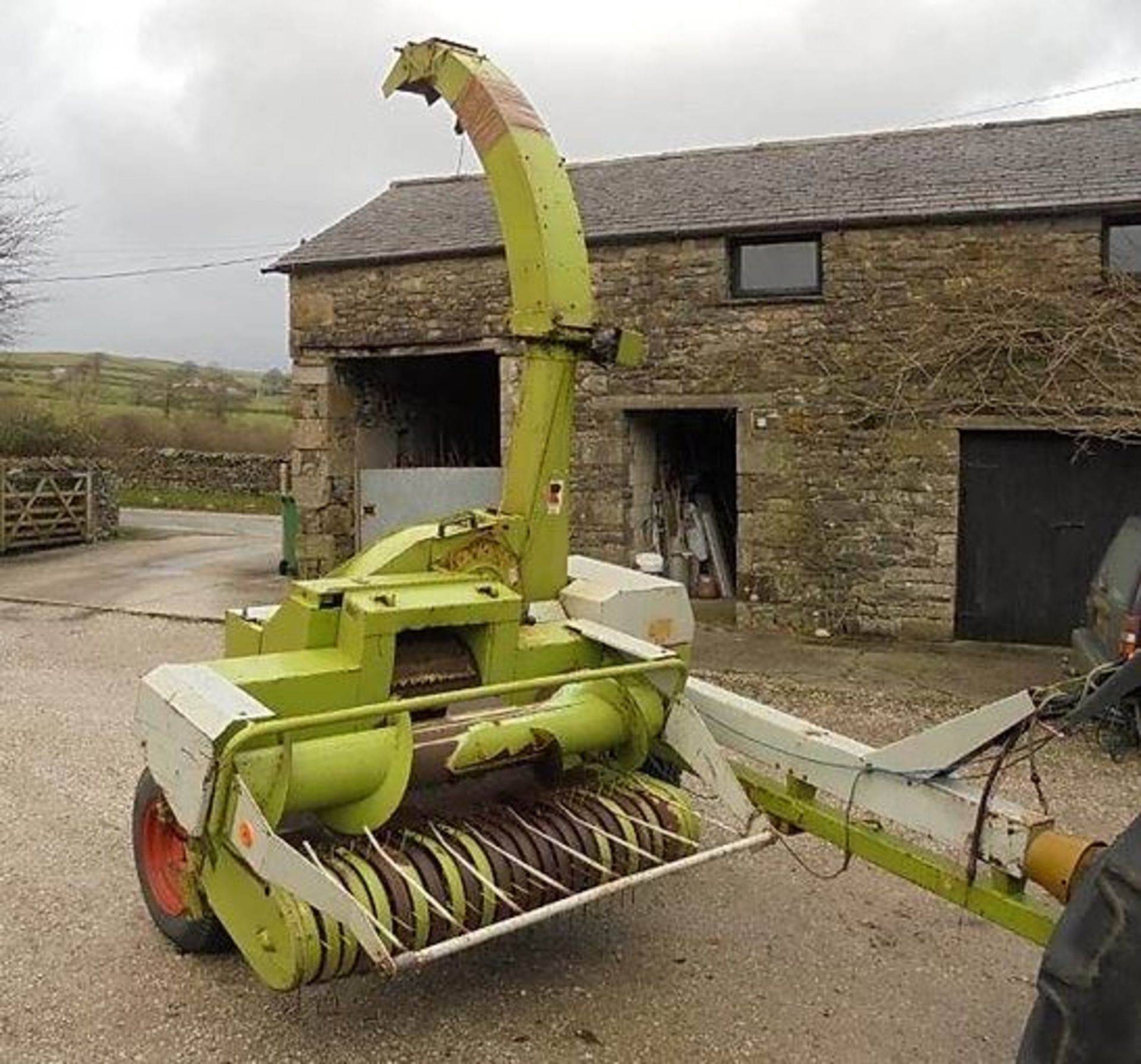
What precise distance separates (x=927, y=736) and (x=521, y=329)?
7.59 feet

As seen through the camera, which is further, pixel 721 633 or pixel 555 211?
pixel 721 633

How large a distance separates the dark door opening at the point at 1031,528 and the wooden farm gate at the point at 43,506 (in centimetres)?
1392

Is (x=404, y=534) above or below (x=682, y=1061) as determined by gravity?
above

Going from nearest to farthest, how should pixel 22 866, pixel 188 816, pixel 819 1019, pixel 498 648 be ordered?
pixel 188 816
pixel 819 1019
pixel 498 648
pixel 22 866

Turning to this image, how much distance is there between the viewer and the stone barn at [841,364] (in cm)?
992

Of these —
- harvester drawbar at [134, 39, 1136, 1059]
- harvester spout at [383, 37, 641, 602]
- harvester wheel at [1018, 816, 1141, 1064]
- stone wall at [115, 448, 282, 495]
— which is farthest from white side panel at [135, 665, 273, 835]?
stone wall at [115, 448, 282, 495]

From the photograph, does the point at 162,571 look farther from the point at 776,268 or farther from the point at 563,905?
the point at 563,905

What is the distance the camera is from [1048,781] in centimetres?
629

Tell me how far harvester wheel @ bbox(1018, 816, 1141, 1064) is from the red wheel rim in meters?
3.12

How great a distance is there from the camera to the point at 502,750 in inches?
162

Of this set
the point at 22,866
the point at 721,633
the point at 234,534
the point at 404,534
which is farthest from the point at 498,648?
the point at 234,534

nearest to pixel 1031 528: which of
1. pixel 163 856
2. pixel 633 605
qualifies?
pixel 633 605

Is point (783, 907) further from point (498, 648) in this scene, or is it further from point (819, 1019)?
point (498, 648)

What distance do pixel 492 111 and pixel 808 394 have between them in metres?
6.32
